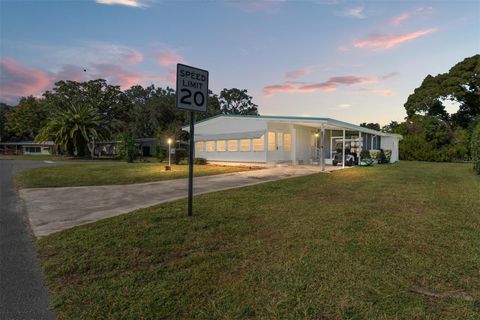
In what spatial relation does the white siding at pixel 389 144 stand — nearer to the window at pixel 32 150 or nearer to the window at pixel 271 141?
the window at pixel 271 141

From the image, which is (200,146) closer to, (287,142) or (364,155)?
(287,142)

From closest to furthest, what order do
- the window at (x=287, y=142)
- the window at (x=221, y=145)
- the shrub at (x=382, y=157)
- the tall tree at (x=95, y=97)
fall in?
the window at (x=287, y=142) < the window at (x=221, y=145) < the shrub at (x=382, y=157) < the tall tree at (x=95, y=97)

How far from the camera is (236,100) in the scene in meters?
60.4

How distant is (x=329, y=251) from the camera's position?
13.2 ft

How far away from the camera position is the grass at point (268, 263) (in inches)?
106


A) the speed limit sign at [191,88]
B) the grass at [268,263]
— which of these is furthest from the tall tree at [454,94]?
the speed limit sign at [191,88]

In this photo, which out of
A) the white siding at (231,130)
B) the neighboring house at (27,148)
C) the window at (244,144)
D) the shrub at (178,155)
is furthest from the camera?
the neighboring house at (27,148)

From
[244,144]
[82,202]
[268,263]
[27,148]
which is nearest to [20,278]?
[268,263]

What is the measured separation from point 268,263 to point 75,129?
40259 millimetres

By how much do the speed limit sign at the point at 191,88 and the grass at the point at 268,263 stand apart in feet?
7.44

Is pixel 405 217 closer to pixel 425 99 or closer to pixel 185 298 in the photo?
pixel 185 298

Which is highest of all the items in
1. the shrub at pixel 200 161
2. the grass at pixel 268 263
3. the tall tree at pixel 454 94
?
the tall tree at pixel 454 94

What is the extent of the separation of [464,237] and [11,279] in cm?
637

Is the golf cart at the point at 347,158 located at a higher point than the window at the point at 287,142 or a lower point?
lower
